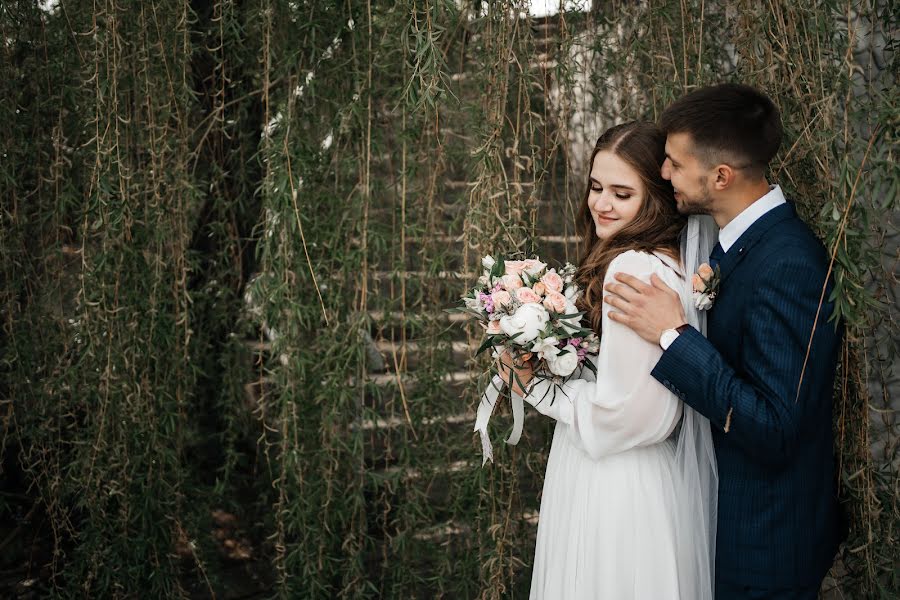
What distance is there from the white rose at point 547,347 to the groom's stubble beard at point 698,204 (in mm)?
388

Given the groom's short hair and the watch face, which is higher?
the groom's short hair

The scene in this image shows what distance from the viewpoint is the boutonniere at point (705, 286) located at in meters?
1.70

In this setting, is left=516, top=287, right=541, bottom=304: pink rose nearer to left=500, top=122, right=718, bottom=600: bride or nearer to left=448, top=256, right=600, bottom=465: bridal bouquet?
left=448, top=256, right=600, bottom=465: bridal bouquet

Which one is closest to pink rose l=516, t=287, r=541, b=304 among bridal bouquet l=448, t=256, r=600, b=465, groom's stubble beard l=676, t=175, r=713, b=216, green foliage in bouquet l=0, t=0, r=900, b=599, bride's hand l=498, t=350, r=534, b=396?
bridal bouquet l=448, t=256, r=600, b=465

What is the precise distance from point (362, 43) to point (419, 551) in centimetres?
176

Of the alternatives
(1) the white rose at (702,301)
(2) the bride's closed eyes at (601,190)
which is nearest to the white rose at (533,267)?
(2) the bride's closed eyes at (601,190)

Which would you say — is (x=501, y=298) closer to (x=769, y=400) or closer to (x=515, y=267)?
(x=515, y=267)

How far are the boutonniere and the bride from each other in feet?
0.14

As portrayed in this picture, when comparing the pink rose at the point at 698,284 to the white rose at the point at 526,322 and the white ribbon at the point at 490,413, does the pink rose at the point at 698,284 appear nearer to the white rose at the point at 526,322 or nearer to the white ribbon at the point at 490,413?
the white rose at the point at 526,322

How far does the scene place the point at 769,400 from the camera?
5.09 feet

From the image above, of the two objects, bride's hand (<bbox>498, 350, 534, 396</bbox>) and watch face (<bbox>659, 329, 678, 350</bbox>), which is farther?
bride's hand (<bbox>498, 350, 534, 396</bbox>)

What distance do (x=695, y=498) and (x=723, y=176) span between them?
0.67 metres

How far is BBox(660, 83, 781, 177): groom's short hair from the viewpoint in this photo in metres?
1.66

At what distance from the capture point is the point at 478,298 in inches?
72.0
